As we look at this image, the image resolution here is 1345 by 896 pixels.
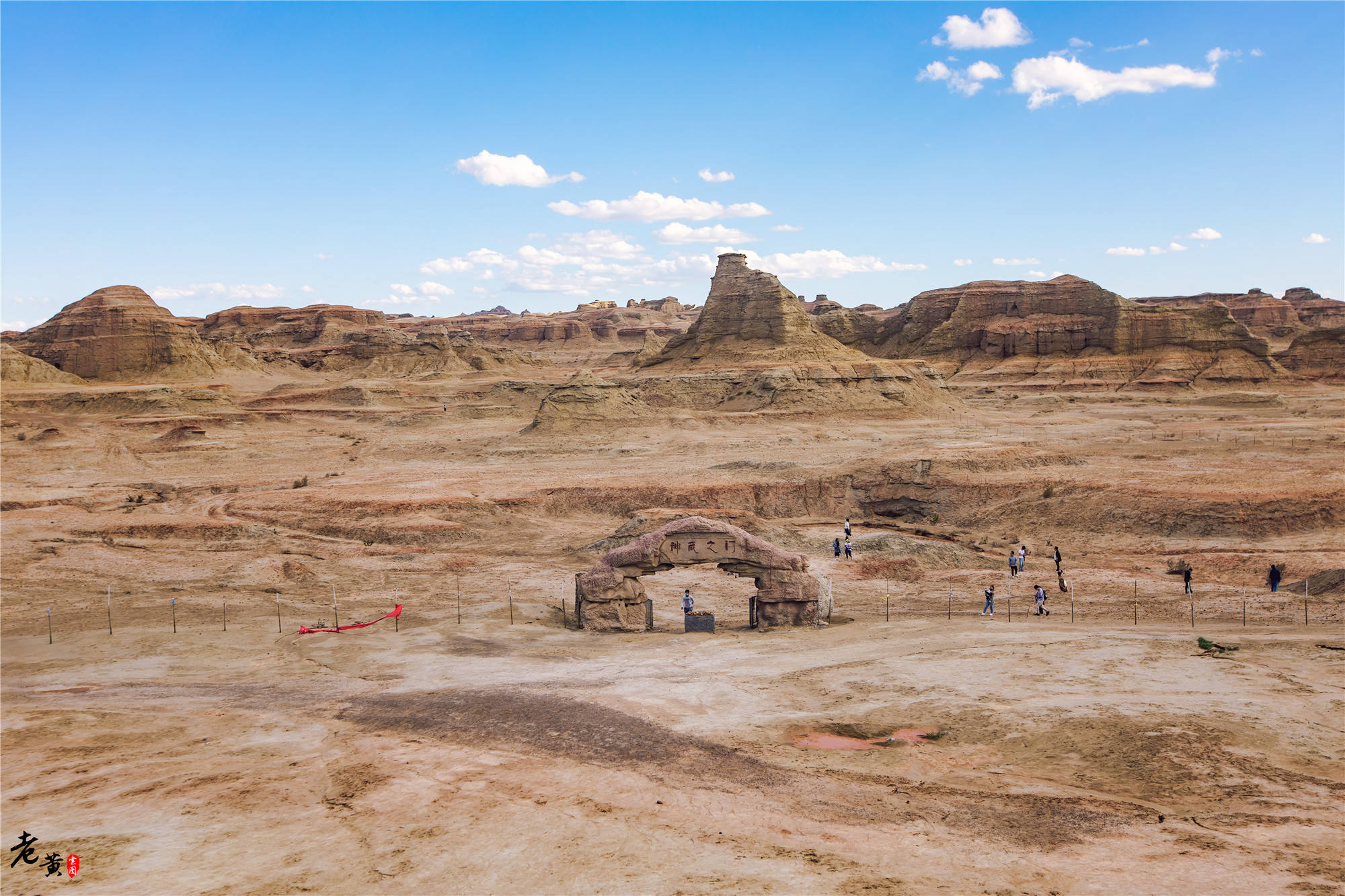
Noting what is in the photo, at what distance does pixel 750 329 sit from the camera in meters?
90.4

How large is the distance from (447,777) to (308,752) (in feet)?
9.47

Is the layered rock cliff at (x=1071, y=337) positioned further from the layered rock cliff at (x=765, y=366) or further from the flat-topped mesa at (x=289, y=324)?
the flat-topped mesa at (x=289, y=324)

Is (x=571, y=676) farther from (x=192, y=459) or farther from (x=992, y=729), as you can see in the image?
(x=192, y=459)

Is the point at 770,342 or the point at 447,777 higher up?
the point at 770,342

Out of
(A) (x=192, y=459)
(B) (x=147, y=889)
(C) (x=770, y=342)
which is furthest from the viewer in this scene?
(C) (x=770, y=342)

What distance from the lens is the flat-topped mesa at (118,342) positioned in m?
97.6

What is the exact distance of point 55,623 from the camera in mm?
25000

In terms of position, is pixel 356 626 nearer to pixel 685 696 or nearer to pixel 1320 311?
pixel 685 696

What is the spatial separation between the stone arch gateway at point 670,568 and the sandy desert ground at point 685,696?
87 centimetres

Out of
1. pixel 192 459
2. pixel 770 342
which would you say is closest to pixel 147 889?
pixel 192 459

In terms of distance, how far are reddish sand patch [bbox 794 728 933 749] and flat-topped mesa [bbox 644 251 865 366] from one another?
69.1 meters

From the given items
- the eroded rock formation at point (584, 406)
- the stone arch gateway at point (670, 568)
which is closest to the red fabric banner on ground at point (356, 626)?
the stone arch gateway at point (670, 568)

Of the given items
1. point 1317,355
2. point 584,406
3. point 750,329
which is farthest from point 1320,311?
point 584,406

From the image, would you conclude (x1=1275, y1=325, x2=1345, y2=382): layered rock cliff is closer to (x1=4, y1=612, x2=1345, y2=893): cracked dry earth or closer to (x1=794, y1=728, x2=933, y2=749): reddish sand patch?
(x1=4, y1=612, x2=1345, y2=893): cracked dry earth
